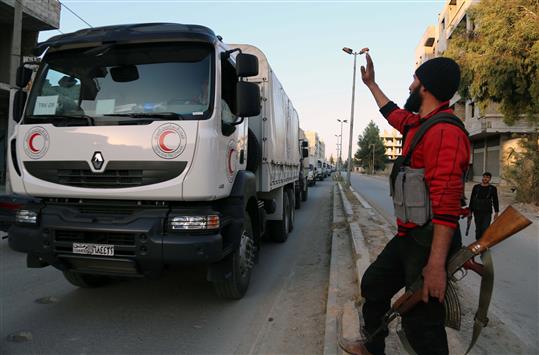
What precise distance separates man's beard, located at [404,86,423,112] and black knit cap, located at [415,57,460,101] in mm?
98

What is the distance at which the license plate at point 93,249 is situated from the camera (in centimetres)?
390

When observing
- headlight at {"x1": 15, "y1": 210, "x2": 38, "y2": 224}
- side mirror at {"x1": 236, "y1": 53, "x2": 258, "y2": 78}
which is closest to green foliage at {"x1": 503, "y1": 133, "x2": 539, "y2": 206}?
side mirror at {"x1": 236, "y1": 53, "x2": 258, "y2": 78}

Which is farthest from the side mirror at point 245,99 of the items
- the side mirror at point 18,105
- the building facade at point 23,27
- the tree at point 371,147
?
the tree at point 371,147

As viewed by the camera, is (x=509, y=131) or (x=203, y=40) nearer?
(x=203, y=40)

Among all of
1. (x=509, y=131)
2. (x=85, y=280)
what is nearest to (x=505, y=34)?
(x=85, y=280)

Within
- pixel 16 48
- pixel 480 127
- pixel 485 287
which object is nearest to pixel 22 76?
pixel 485 287

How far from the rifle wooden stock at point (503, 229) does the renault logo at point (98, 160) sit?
3120mm

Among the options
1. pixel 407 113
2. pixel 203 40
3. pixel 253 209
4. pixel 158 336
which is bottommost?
pixel 158 336

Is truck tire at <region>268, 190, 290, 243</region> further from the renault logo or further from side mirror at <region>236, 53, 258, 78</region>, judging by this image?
the renault logo

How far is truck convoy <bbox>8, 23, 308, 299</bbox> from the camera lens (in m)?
3.88

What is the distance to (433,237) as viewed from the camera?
7.98 feet

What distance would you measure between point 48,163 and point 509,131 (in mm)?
36300

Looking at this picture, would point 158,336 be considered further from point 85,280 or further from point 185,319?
point 85,280

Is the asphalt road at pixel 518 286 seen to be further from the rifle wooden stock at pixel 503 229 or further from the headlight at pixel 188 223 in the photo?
the headlight at pixel 188 223
